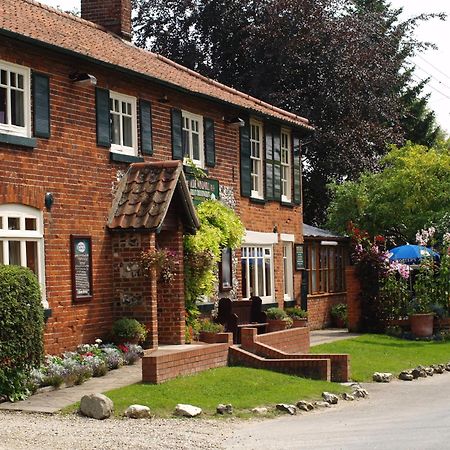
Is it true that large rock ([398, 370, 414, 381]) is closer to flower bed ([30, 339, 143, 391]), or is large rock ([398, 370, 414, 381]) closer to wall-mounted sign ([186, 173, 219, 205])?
flower bed ([30, 339, 143, 391])

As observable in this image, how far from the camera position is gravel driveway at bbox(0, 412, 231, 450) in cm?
1127

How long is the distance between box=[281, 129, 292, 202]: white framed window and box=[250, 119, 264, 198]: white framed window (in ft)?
4.86

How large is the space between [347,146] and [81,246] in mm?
21808

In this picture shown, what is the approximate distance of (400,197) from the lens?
33812 millimetres

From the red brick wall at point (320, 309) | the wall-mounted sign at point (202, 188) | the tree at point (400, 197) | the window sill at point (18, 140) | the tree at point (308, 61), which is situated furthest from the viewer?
the tree at point (308, 61)

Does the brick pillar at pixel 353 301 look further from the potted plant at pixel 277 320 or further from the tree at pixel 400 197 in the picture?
the tree at pixel 400 197

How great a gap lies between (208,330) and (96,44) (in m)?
6.49

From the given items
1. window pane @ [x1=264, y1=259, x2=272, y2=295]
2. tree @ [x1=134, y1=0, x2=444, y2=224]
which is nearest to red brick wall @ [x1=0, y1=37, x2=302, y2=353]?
window pane @ [x1=264, y1=259, x2=272, y2=295]

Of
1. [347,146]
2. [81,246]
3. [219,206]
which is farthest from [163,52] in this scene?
[81,246]

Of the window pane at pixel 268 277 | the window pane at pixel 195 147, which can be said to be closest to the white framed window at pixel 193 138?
the window pane at pixel 195 147

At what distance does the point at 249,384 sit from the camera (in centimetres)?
1630

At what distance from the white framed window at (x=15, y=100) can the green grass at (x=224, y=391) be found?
493cm

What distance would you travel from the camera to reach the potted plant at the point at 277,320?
79.6 ft

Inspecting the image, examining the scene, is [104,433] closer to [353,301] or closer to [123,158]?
[123,158]
